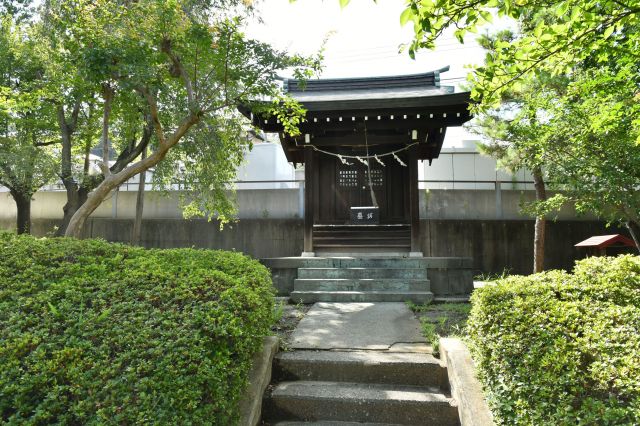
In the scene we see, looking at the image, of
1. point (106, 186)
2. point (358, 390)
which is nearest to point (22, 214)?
point (106, 186)

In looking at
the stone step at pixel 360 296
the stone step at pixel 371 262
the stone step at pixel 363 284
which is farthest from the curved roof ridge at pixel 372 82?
the stone step at pixel 360 296

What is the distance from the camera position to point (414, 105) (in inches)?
335

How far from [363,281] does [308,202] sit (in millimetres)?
2663

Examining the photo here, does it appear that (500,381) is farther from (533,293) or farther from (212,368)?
(212,368)

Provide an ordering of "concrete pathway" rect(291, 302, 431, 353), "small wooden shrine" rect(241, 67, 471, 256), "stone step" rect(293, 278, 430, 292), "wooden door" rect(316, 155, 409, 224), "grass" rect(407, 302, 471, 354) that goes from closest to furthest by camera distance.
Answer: "concrete pathway" rect(291, 302, 431, 353), "grass" rect(407, 302, 471, 354), "stone step" rect(293, 278, 430, 292), "small wooden shrine" rect(241, 67, 471, 256), "wooden door" rect(316, 155, 409, 224)

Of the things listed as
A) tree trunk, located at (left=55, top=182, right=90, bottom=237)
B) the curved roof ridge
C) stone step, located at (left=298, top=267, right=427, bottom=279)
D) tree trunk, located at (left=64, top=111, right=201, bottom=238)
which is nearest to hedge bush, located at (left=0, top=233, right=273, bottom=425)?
tree trunk, located at (left=64, top=111, right=201, bottom=238)

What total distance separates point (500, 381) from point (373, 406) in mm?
1070

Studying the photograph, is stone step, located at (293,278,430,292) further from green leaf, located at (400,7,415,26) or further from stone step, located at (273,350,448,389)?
green leaf, located at (400,7,415,26)

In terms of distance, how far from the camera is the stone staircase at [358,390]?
326 cm

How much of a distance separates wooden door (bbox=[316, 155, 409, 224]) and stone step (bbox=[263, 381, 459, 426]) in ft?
24.8

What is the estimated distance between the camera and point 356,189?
36.1ft

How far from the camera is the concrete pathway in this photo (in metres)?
4.40

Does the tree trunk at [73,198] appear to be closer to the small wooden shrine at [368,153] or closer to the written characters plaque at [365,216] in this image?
the small wooden shrine at [368,153]

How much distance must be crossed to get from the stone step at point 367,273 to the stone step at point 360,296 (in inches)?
22.1
